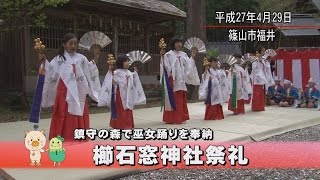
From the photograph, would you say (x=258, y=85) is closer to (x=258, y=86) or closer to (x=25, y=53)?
(x=258, y=86)

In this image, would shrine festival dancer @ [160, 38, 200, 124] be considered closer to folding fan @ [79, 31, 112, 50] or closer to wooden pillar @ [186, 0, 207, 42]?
folding fan @ [79, 31, 112, 50]

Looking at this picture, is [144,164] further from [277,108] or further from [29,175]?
[277,108]

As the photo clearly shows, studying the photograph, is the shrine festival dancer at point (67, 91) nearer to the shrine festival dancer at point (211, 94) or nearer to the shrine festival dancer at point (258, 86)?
the shrine festival dancer at point (211, 94)

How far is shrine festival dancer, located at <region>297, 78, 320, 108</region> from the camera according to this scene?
36.3 feet

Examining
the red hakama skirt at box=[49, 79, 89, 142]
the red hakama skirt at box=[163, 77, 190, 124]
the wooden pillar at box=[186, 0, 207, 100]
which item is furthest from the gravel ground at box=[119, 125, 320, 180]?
the wooden pillar at box=[186, 0, 207, 100]

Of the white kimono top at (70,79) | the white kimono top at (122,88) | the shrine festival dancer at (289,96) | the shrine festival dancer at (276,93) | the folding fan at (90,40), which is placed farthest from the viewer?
the shrine festival dancer at (276,93)

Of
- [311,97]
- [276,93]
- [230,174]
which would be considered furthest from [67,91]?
[276,93]

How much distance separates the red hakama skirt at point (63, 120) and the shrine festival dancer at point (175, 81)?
8.23 feet

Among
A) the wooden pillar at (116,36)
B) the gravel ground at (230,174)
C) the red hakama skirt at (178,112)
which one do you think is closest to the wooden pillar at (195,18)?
the wooden pillar at (116,36)

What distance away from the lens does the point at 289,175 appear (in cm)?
475

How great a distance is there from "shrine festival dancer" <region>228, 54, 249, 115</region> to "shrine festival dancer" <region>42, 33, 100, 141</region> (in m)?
4.54

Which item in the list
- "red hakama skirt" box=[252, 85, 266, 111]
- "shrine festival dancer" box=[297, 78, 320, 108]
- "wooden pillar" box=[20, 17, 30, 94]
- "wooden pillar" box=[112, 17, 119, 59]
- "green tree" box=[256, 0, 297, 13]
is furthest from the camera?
"green tree" box=[256, 0, 297, 13]

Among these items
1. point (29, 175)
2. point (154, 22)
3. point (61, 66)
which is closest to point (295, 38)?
point (154, 22)

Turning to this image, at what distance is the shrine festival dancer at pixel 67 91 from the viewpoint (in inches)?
227
